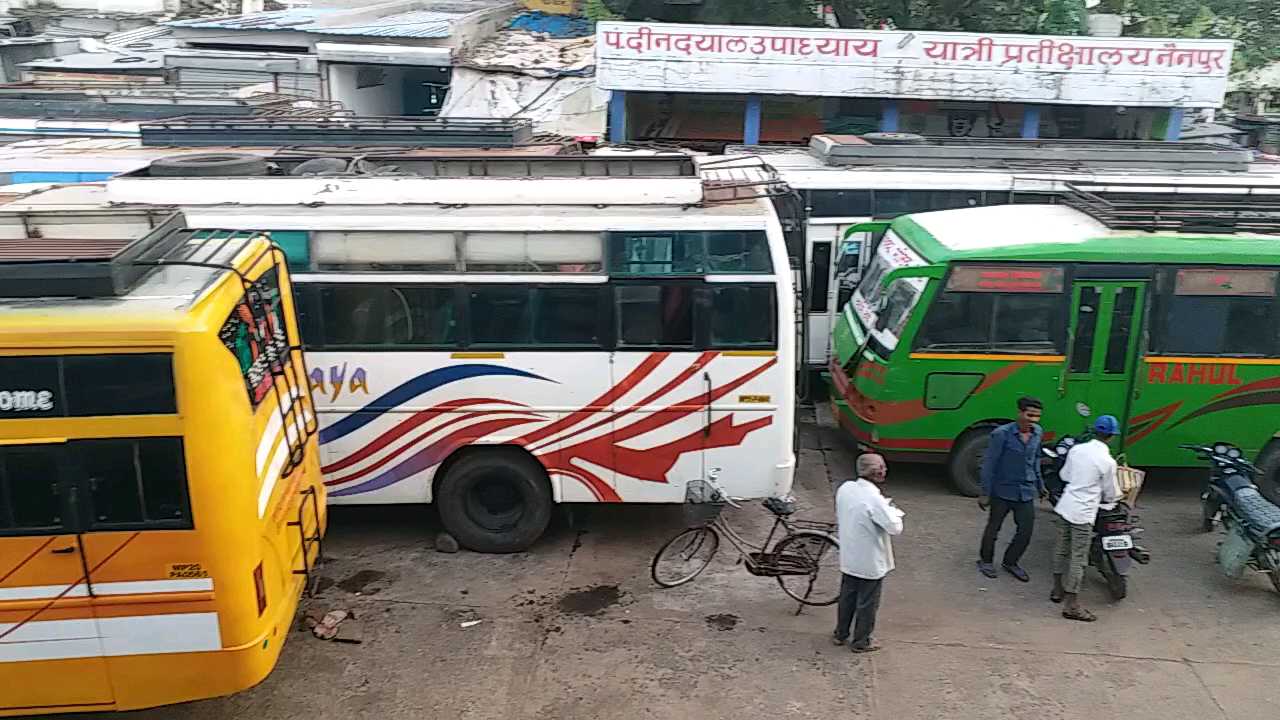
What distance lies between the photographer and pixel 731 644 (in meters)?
6.79

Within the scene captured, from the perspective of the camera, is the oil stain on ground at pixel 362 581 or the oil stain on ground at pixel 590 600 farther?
the oil stain on ground at pixel 362 581

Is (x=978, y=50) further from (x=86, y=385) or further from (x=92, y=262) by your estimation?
(x=86, y=385)

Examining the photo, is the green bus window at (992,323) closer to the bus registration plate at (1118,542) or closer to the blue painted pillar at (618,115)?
the bus registration plate at (1118,542)

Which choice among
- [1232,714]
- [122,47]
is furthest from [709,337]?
[122,47]

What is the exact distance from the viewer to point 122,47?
27062mm

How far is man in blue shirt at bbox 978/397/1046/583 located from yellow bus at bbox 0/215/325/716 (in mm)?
5211

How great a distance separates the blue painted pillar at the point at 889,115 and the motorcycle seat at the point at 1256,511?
1157 centimetres

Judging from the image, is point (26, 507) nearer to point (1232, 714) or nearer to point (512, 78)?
point (1232, 714)

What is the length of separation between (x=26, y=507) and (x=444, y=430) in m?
3.13

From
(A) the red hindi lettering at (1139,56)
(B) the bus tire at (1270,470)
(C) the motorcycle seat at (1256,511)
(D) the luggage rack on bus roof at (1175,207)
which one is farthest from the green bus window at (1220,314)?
(A) the red hindi lettering at (1139,56)

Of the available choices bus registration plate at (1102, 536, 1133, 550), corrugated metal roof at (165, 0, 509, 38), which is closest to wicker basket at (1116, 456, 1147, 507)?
bus registration plate at (1102, 536, 1133, 550)

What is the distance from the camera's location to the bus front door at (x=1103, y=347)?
878 cm

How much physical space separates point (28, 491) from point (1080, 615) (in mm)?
6765

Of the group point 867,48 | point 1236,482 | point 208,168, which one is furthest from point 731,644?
point 867,48
